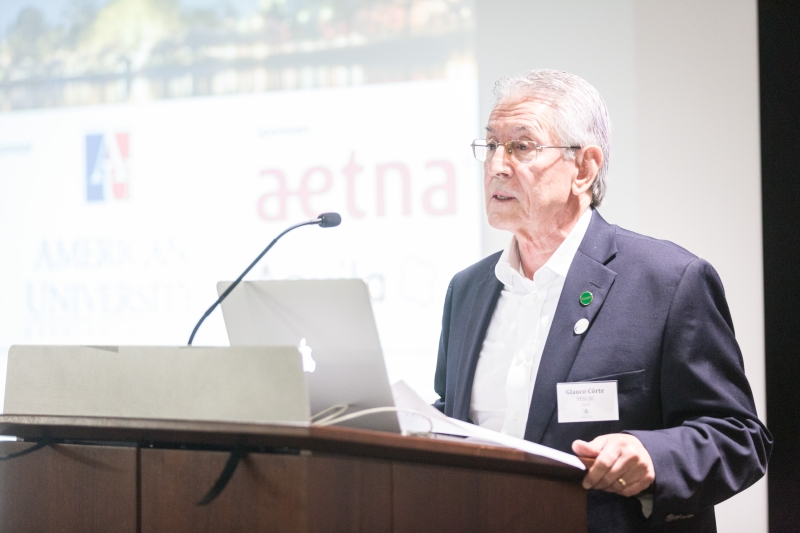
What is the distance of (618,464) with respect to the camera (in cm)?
122

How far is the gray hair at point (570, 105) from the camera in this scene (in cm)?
180

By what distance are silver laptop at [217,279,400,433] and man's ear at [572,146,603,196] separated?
87 cm

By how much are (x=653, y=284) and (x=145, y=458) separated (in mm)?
1057

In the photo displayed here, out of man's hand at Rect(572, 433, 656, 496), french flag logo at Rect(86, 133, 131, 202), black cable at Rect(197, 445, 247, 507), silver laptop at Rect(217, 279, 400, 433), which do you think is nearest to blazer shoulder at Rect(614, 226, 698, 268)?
man's hand at Rect(572, 433, 656, 496)

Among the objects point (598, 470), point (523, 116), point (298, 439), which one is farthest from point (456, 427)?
point (523, 116)

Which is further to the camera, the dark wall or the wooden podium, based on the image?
the dark wall

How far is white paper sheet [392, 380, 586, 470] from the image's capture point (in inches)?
44.5

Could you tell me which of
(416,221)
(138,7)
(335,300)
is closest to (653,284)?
(335,300)

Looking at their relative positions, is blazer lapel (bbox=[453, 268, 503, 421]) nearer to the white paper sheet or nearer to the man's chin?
the man's chin

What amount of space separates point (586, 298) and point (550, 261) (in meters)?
0.17

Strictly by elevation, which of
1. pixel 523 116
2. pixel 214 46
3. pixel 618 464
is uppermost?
pixel 214 46

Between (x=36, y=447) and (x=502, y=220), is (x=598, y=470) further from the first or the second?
(x=36, y=447)

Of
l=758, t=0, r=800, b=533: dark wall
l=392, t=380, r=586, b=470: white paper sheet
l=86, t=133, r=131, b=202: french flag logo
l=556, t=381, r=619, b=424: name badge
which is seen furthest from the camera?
l=86, t=133, r=131, b=202: french flag logo

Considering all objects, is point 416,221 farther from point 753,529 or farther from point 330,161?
point 753,529
